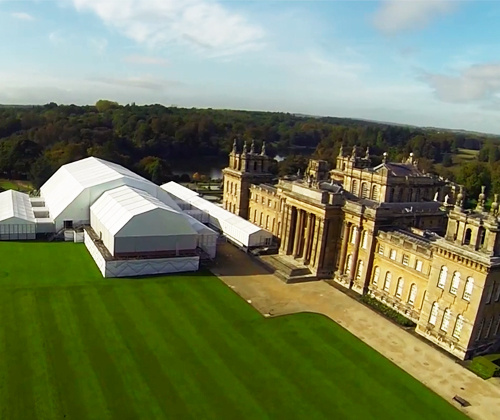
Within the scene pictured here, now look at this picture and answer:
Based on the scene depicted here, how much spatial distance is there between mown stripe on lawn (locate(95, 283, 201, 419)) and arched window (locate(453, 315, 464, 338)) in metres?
20.0

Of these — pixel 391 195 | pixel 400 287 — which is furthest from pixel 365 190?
pixel 400 287

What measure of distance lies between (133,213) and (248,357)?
20.9 m

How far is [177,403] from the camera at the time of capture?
85.1 feet

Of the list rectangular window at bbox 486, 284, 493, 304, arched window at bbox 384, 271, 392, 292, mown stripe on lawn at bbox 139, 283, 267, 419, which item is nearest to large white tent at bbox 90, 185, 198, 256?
mown stripe on lawn at bbox 139, 283, 267, 419

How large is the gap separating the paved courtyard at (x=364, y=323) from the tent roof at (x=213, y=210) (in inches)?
153

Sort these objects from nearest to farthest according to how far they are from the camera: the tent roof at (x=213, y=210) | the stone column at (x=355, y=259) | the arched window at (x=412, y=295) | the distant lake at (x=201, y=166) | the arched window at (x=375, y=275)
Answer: the arched window at (x=412, y=295) < the arched window at (x=375, y=275) < the stone column at (x=355, y=259) < the tent roof at (x=213, y=210) < the distant lake at (x=201, y=166)

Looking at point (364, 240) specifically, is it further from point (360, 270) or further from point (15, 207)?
point (15, 207)

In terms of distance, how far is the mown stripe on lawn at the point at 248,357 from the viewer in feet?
88.0

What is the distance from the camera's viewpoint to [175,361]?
98.8ft

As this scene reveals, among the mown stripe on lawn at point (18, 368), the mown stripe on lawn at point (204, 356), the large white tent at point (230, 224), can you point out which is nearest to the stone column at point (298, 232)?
the large white tent at point (230, 224)

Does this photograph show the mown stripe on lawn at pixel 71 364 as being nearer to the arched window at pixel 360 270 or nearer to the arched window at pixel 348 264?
the arched window at pixel 348 264

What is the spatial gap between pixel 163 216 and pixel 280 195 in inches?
599

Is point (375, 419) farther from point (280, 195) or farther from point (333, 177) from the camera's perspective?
point (333, 177)

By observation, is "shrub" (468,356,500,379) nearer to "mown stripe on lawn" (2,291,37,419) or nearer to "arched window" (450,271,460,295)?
"arched window" (450,271,460,295)
